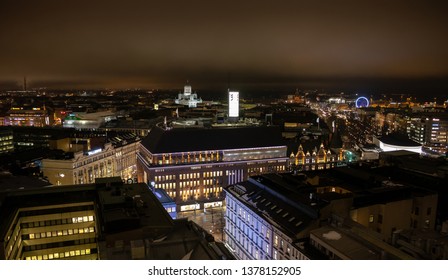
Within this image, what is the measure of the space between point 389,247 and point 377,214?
6920mm

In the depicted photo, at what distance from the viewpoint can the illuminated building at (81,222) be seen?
14175 millimetres

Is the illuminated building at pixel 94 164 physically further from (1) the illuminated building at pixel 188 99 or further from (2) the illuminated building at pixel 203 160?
(1) the illuminated building at pixel 188 99

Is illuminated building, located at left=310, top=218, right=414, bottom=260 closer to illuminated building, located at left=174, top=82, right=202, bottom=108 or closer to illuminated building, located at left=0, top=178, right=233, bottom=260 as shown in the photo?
illuminated building, located at left=0, top=178, right=233, bottom=260

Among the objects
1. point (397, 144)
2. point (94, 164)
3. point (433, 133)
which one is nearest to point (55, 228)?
point (94, 164)

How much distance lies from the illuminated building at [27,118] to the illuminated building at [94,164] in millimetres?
37287

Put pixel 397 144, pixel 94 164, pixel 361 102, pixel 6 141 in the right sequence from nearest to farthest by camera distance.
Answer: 1. pixel 94 164
2. pixel 397 144
3. pixel 6 141
4. pixel 361 102

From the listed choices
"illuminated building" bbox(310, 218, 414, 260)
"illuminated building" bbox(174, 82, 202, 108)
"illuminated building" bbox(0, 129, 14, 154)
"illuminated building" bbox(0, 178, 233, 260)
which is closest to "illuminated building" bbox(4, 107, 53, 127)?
"illuminated building" bbox(0, 129, 14, 154)

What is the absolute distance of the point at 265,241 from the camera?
65.0ft

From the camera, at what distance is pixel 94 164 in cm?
3669

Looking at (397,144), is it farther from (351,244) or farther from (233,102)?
(351,244)

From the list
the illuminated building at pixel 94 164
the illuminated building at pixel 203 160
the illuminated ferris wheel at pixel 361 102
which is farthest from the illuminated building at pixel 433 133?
the illuminated ferris wheel at pixel 361 102

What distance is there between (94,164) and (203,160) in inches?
425

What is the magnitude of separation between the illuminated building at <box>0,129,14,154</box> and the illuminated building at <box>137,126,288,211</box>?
77.2 feet

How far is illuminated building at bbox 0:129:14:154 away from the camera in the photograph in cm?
4988
